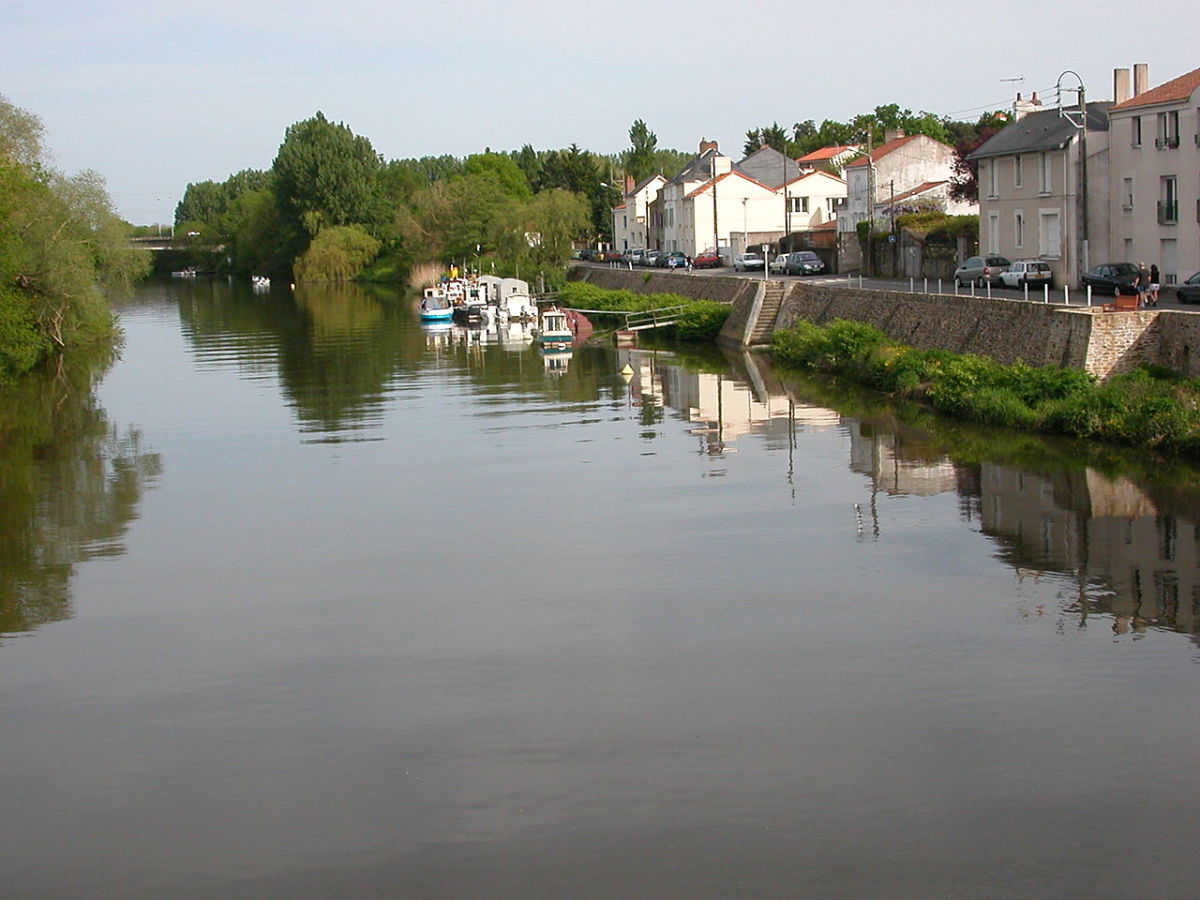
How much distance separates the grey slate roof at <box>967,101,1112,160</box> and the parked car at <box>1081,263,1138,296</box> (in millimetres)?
8166

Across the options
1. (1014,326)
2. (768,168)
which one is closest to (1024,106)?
(1014,326)

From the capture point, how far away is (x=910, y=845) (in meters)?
11.8

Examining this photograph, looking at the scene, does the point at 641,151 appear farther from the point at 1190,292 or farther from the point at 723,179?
the point at 1190,292

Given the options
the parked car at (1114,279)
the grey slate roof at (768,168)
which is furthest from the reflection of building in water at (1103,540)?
the grey slate roof at (768,168)

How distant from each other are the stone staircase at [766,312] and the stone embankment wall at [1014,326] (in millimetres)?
264

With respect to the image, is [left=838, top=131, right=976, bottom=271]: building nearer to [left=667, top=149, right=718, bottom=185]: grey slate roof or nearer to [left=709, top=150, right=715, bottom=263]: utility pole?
[left=709, top=150, right=715, bottom=263]: utility pole

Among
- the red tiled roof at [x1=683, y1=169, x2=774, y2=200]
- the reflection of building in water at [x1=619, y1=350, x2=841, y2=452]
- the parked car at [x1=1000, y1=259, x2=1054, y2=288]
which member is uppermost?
the red tiled roof at [x1=683, y1=169, x2=774, y2=200]

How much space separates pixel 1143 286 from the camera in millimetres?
34000

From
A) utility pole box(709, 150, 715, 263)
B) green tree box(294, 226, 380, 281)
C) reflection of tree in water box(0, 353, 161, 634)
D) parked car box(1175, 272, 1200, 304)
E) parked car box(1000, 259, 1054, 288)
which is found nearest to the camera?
reflection of tree in water box(0, 353, 161, 634)

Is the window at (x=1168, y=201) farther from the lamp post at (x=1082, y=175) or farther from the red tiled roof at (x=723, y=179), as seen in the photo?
the red tiled roof at (x=723, y=179)

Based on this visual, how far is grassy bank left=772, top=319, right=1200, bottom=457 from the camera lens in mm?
26703

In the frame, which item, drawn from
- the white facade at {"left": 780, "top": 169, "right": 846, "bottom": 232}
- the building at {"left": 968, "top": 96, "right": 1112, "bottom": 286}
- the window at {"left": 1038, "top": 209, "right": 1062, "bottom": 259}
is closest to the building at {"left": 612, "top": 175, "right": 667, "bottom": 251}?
the white facade at {"left": 780, "top": 169, "right": 846, "bottom": 232}

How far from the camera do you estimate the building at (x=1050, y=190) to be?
42750 mm

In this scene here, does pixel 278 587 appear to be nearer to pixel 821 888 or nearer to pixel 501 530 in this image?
pixel 501 530
